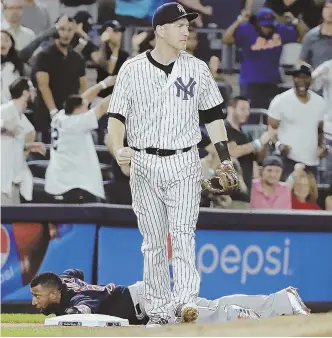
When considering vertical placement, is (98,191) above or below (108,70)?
below

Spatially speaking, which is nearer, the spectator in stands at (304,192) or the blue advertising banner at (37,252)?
the blue advertising banner at (37,252)

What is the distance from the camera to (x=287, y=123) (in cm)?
966

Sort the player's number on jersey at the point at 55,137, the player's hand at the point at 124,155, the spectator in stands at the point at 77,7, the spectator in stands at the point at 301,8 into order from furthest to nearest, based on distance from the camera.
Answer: the spectator in stands at the point at 301,8 → the spectator in stands at the point at 77,7 → the player's number on jersey at the point at 55,137 → the player's hand at the point at 124,155

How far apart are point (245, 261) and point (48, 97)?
2.56 meters

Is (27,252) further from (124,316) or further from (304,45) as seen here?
(304,45)

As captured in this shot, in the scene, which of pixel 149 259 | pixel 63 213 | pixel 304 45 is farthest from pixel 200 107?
pixel 304 45

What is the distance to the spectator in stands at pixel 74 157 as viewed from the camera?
9406mm

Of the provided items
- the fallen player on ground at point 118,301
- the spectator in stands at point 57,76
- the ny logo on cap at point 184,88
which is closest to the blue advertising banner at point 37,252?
the spectator in stands at point 57,76

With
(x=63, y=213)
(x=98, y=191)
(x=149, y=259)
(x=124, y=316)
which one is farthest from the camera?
(x=98, y=191)

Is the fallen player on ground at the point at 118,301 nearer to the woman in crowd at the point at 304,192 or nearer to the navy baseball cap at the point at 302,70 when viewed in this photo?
the woman in crowd at the point at 304,192

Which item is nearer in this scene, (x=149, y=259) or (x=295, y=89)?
(x=149, y=259)

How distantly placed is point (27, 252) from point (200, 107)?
3237 millimetres

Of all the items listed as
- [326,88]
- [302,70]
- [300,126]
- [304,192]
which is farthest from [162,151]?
[326,88]

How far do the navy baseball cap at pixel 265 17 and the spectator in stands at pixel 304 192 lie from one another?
1.61 m
